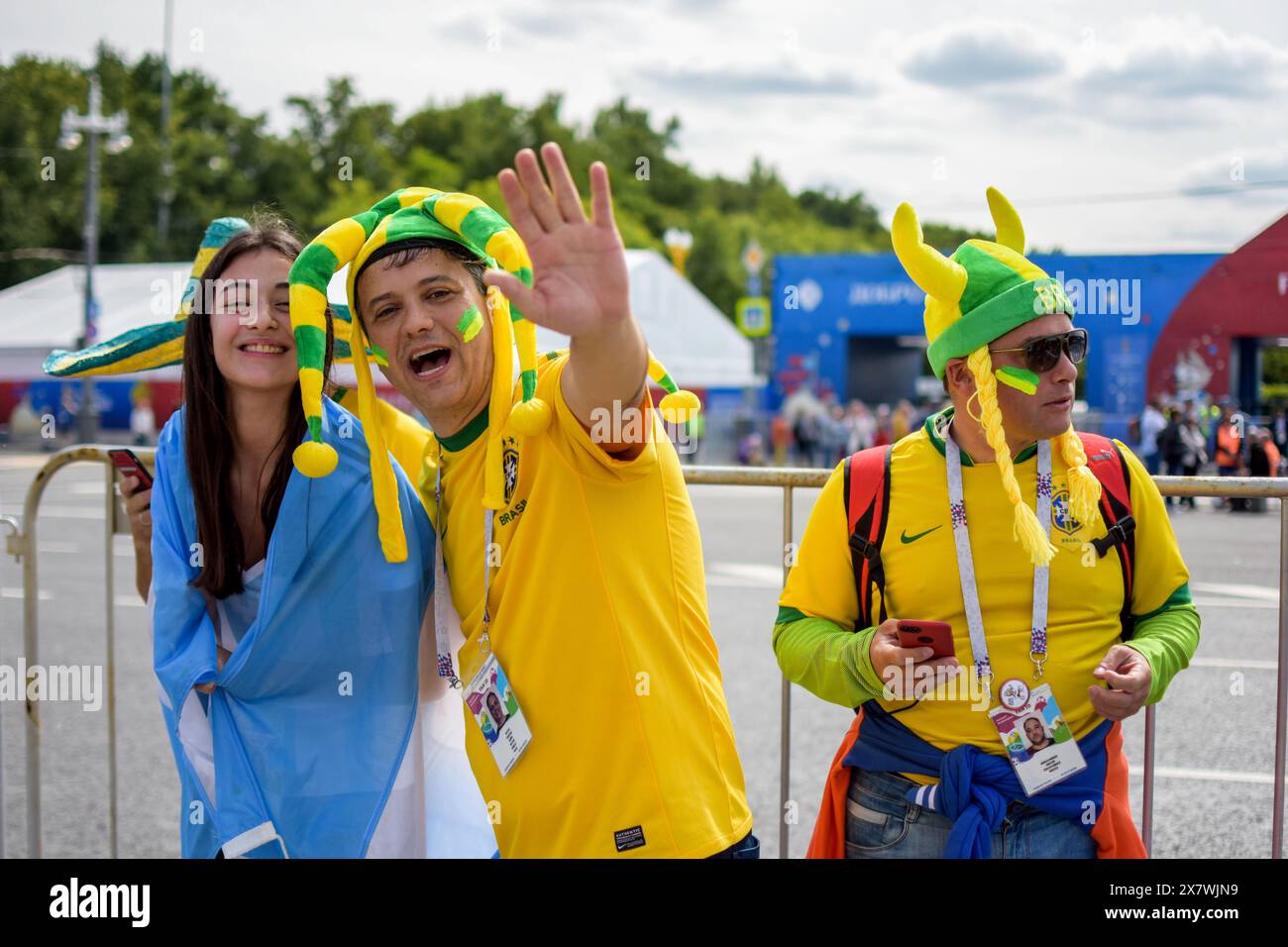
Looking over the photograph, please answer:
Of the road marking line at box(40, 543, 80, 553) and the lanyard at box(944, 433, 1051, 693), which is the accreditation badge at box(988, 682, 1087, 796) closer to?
the lanyard at box(944, 433, 1051, 693)

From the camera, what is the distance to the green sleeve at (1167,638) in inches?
77.2

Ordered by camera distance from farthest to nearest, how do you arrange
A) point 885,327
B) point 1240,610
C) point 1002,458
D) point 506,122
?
point 506,122, point 885,327, point 1240,610, point 1002,458

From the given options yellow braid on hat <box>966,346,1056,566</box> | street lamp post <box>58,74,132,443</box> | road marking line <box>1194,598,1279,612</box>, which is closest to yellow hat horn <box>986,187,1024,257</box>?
yellow braid on hat <box>966,346,1056,566</box>

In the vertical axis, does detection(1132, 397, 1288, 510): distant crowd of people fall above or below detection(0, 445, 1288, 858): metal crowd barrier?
above

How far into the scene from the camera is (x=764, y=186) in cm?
8475

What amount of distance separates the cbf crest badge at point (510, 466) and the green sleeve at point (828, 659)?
61cm

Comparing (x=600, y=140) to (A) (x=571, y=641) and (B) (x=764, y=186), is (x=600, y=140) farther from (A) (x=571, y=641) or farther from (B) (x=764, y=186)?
(A) (x=571, y=641)

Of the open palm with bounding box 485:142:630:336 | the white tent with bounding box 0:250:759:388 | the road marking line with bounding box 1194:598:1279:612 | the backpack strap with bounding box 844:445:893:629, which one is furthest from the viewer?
the white tent with bounding box 0:250:759:388

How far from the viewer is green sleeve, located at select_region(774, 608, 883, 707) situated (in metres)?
2.01

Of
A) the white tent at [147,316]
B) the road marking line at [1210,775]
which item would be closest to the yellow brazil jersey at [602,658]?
the road marking line at [1210,775]

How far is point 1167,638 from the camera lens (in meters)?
2.02

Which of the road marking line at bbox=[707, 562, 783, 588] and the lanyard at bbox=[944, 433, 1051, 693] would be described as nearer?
the lanyard at bbox=[944, 433, 1051, 693]
